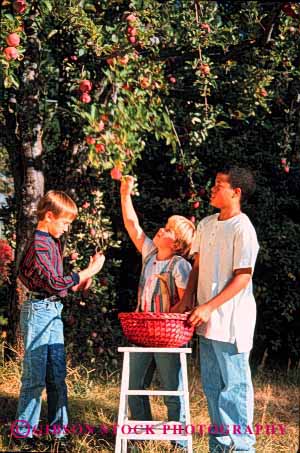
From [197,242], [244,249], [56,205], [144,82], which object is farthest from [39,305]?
[144,82]

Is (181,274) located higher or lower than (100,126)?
lower

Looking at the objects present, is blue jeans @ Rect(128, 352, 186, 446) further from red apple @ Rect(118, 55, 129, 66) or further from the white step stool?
red apple @ Rect(118, 55, 129, 66)

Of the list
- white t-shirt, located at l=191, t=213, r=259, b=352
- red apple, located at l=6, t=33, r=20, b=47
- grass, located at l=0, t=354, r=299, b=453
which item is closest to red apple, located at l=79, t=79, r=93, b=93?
red apple, located at l=6, t=33, r=20, b=47

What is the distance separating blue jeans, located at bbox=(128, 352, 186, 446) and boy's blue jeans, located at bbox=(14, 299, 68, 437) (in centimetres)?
34

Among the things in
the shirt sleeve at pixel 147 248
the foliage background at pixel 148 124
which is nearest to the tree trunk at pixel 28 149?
the foliage background at pixel 148 124

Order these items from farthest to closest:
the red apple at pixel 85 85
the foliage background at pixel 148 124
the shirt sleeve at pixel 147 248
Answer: the foliage background at pixel 148 124, the red apple at pixel 85 85, the shirt sleeve at pixel 147 248

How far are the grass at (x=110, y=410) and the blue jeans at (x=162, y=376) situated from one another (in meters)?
0.17

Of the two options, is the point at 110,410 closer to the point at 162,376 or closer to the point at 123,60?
the point at 162,376

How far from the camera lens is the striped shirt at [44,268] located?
333cm

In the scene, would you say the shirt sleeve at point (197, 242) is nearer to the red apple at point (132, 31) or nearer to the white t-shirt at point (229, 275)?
the white t-shirt at point (229, 275)

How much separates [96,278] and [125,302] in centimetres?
109

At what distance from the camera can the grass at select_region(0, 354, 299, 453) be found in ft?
12.0

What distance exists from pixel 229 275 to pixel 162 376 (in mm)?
646

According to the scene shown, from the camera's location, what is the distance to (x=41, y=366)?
3414 millimetres
